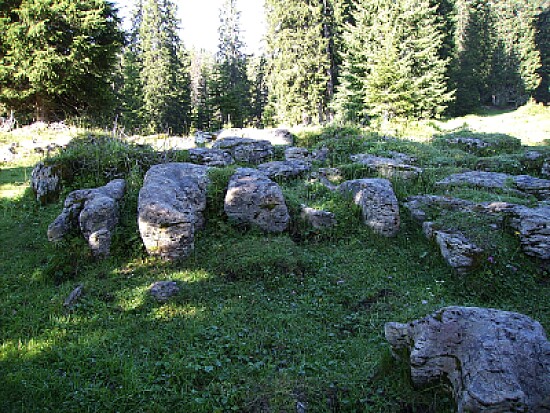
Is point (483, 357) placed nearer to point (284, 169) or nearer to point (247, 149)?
point (284, 169)

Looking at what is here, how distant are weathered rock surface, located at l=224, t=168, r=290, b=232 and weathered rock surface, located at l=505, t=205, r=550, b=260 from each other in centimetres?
408

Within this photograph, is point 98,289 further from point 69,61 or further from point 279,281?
point 69,61

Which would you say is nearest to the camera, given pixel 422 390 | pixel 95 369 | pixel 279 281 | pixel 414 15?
pixel 422 390

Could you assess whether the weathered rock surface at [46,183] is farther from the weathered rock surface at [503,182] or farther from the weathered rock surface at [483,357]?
the weathered rock surface at [503,182]

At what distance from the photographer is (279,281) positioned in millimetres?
5434

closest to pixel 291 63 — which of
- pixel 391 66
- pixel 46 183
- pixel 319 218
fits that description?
pixel 391 66

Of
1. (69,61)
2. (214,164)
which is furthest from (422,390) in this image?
(69,61)

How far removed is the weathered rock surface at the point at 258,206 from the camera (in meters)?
6.78

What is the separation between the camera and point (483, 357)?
273 centimetres

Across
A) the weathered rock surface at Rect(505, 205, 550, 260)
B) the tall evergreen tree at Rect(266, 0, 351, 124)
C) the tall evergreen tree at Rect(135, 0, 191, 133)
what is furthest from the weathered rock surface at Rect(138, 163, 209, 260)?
the tall evergreen tree at Rect(135, 0, 191, 133)

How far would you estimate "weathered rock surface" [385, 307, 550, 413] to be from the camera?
246cm

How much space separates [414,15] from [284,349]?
22240mm

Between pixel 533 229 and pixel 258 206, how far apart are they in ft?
15.7

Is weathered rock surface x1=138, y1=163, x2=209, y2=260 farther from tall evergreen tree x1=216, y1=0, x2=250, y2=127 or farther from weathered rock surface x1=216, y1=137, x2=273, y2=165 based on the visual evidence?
tall evergreen tree x1=216, y1=0, x2=250, y2=127
